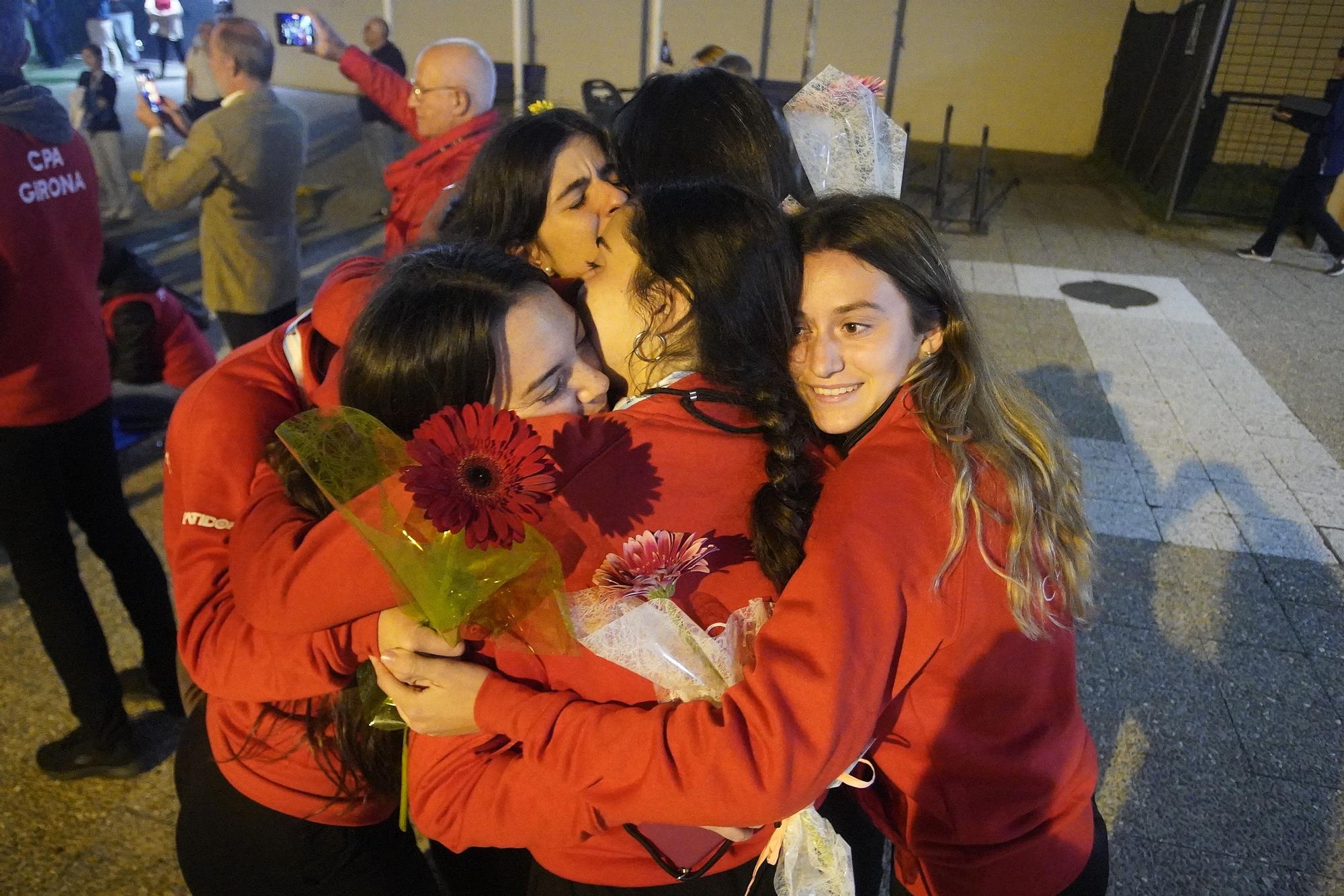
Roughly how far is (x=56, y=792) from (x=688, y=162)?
2.72 meters

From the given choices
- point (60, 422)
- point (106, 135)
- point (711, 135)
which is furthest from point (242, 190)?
point (106, 135)

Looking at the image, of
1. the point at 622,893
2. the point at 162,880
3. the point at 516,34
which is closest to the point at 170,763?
the point at 162,880

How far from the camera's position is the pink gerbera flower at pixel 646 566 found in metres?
1.20

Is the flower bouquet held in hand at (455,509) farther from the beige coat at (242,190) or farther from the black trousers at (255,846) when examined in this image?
the beige coat at (242,190)

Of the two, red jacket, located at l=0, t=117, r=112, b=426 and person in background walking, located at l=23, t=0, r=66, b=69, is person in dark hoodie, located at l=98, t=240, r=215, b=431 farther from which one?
person in background walking, located at l=23, t=0, r=66, b=69

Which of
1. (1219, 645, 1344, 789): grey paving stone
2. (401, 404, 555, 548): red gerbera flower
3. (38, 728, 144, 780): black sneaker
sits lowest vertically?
(38, 728, 144, 780): black sneaker

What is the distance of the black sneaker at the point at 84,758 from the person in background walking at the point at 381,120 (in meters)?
8.07

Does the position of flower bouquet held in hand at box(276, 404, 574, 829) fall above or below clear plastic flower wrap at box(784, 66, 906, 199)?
below

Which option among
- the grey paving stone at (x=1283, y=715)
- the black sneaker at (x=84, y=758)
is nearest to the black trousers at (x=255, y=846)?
the black sneaker at (x=84, y=758)

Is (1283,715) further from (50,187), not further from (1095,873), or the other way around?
(50,187)

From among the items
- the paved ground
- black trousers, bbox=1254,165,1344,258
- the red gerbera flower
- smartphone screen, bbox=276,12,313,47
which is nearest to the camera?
the red gerbera flower

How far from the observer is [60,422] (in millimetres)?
2568

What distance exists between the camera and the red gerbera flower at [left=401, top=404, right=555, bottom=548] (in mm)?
1020

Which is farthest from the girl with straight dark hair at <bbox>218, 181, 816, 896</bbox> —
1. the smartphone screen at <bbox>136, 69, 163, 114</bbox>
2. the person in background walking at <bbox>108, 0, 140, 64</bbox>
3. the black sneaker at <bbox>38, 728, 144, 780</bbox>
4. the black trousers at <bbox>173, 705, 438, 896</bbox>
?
the person in background walking at <bbox>108, 0, 140, 64</bbox>
